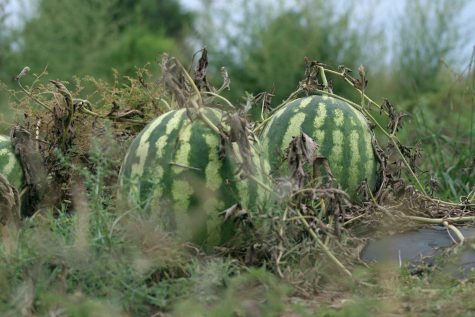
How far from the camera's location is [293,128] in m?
4.05

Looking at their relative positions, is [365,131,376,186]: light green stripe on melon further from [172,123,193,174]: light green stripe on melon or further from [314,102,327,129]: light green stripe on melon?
[172,123,193,174]: light green stripe on melon

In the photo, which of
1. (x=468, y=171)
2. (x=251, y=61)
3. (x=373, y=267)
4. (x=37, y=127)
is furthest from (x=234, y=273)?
(x=251, y=61)

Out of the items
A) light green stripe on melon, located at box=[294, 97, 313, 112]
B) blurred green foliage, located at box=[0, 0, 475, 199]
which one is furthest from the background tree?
light green stripe on melon, located at box=[294, 97, 313, 112]

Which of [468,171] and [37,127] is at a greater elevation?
[37,127]

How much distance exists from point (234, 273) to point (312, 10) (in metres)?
16.2

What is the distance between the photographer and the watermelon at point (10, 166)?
391 cm

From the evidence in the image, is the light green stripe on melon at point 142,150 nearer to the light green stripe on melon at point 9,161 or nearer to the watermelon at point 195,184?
the watermelon at point 195,184

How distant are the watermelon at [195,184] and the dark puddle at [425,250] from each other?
2.18ft

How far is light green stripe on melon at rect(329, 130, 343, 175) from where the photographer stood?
400 cm

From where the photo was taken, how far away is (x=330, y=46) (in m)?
18.4

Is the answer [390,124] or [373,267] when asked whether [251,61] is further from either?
[373,267]

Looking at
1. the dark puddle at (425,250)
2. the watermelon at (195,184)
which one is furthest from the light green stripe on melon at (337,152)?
the watermelon at (195,184)

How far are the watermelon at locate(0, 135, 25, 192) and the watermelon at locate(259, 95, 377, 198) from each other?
1.14 metres

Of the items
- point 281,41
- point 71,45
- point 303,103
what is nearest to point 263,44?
point 281,41
